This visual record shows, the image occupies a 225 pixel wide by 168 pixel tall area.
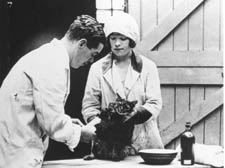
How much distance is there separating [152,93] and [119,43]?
0.43m

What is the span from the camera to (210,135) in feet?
12.8

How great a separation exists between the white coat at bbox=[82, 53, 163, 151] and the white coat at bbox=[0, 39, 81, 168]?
906 mm

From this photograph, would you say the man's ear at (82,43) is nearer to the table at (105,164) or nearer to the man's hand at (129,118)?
the man's hand at (129,118)

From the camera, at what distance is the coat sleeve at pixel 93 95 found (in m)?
3.17

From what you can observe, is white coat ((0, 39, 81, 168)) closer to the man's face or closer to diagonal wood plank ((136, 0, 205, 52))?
the man's face

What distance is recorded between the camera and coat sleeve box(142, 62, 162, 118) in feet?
10.2

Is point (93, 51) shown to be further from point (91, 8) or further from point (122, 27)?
point (91, 8)

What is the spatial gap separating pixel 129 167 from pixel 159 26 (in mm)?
1704

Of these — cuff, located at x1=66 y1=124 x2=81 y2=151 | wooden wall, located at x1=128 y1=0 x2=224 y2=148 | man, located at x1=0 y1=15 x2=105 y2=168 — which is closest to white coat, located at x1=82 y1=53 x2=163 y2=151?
wooden wall, located at x1=128 y1=0 x2=224 y2=148

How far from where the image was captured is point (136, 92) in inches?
126

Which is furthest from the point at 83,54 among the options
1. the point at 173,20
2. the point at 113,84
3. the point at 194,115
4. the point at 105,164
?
the point at 194,115

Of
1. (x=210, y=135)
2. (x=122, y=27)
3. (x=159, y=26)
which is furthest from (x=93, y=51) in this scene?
(x=210, y=135)

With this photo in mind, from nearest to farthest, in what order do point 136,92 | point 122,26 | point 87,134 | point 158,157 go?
point 87,134
point 158,157
point 122,26
point 136,92

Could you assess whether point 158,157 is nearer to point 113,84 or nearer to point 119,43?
point 113,84
